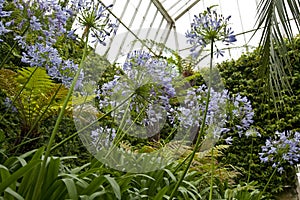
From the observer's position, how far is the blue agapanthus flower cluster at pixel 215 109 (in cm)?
170

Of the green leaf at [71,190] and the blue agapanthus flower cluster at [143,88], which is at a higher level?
the blue agapanthus flower cluster at [143,88]

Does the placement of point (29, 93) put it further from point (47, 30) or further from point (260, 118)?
point (260, 118)

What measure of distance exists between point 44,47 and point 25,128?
1.15 m

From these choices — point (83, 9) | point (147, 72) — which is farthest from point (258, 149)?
point (83, 9)

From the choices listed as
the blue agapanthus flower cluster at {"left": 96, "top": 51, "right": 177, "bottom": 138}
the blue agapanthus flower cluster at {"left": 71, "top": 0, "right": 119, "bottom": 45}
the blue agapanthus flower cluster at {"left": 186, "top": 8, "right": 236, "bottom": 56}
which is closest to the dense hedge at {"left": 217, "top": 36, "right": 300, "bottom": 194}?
the blue agapanthus flower cluster at {"left": 96, "top": 51, "right": 177, "bottom": 138}

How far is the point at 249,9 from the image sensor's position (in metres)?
7.11

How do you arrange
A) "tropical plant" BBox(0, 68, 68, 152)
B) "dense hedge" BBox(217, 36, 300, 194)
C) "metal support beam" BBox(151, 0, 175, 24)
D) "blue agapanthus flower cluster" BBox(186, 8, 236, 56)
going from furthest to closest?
"metal support beam" BBox(151, 0, 175, 24), "dense hedge" BBox(217, 36, 300, 194), "tropical plant" BBox(0, 68, 68, 152), "blue agapanthus flower cluster" BBox(186, 8, 236, 56)

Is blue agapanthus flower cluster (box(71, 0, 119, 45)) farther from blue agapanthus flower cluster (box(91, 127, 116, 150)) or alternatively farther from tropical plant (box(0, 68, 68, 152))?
tropical plant (box(0, 68, 68, 152))

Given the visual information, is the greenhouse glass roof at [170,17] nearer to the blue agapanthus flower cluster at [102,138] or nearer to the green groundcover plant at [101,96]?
the blue agapanthus flower cluster at [102,138]

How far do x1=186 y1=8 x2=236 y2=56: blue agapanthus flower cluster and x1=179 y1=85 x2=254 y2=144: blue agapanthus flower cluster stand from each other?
0.51 metres

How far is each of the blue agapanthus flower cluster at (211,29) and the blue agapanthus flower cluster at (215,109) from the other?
1.66 feet

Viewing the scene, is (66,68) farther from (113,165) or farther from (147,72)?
(113,165)

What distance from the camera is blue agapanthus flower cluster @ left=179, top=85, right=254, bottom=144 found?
1.70 m

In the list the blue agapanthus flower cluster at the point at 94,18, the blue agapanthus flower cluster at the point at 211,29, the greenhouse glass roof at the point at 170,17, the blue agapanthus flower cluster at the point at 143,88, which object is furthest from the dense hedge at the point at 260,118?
the blue agapanthus flower cluster at the point at 94,18
